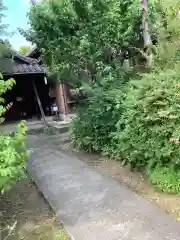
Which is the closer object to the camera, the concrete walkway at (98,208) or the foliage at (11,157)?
the foliage at (11,157)

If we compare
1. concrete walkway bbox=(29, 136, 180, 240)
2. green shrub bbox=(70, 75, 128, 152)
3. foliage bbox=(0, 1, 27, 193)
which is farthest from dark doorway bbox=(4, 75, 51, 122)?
foliage bbox=(0, 1, 27, 193)

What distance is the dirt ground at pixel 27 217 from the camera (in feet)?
14.5

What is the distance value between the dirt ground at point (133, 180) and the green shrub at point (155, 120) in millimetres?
376

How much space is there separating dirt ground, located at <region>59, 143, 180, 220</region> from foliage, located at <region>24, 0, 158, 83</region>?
2554mm

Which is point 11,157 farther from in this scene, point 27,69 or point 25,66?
point 25,66

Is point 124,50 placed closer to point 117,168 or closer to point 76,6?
point 76,6

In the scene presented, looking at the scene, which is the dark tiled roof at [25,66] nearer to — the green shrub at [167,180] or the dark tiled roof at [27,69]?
the dark tiled roof at [27,69]

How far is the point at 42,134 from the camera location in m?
13.7

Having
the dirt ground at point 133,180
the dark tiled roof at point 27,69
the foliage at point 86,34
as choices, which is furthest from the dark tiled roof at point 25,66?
the dirt ground at point 133,180

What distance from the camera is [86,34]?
952 cm

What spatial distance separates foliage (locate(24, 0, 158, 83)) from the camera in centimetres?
945

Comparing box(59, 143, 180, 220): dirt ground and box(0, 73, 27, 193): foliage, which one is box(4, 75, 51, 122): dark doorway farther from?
box(0, 73, 27, 193): foliage

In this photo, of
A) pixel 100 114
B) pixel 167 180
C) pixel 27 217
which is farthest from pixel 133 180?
pixel 100 114

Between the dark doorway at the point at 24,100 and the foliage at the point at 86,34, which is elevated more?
the foliage at the point at 86,34
